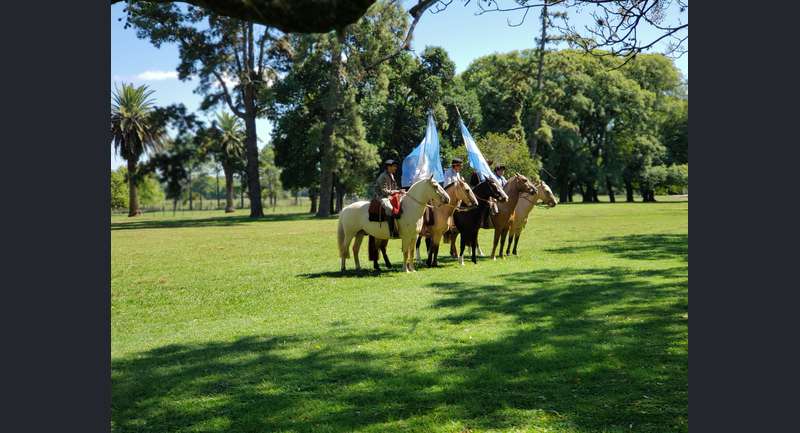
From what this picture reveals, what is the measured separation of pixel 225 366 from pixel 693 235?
5.26 metres

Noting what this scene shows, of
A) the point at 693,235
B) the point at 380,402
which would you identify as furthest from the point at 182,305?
the point at 693,235

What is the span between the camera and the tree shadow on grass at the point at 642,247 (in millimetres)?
17109

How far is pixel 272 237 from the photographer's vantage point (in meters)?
27.5

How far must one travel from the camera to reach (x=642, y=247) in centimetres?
1938

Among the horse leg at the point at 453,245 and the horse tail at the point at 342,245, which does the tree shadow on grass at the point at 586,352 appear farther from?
the horse leg at the point at 453,245

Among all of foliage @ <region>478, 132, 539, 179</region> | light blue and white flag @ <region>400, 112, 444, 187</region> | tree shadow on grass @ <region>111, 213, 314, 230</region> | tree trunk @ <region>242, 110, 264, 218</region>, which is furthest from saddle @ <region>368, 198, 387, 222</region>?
tree trunk @ <region>242, 110, 264, 218</region>

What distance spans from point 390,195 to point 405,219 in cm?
68

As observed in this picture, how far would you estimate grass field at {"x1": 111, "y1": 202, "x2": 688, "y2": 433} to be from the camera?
5301mm

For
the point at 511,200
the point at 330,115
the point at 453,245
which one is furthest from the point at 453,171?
the point at 330,115

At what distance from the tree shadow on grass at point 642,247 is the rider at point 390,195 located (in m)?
6.46

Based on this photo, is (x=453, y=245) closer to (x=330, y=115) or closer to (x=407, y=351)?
(x=407, y=351)

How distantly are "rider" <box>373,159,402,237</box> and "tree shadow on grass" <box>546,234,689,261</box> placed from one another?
6.46 meters

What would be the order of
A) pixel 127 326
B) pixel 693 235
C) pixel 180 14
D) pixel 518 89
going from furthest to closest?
pixel 518 89 < pixel 180 14 < pixel 127 326 < pixel 693 235

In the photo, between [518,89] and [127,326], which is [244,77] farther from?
[127,326]
